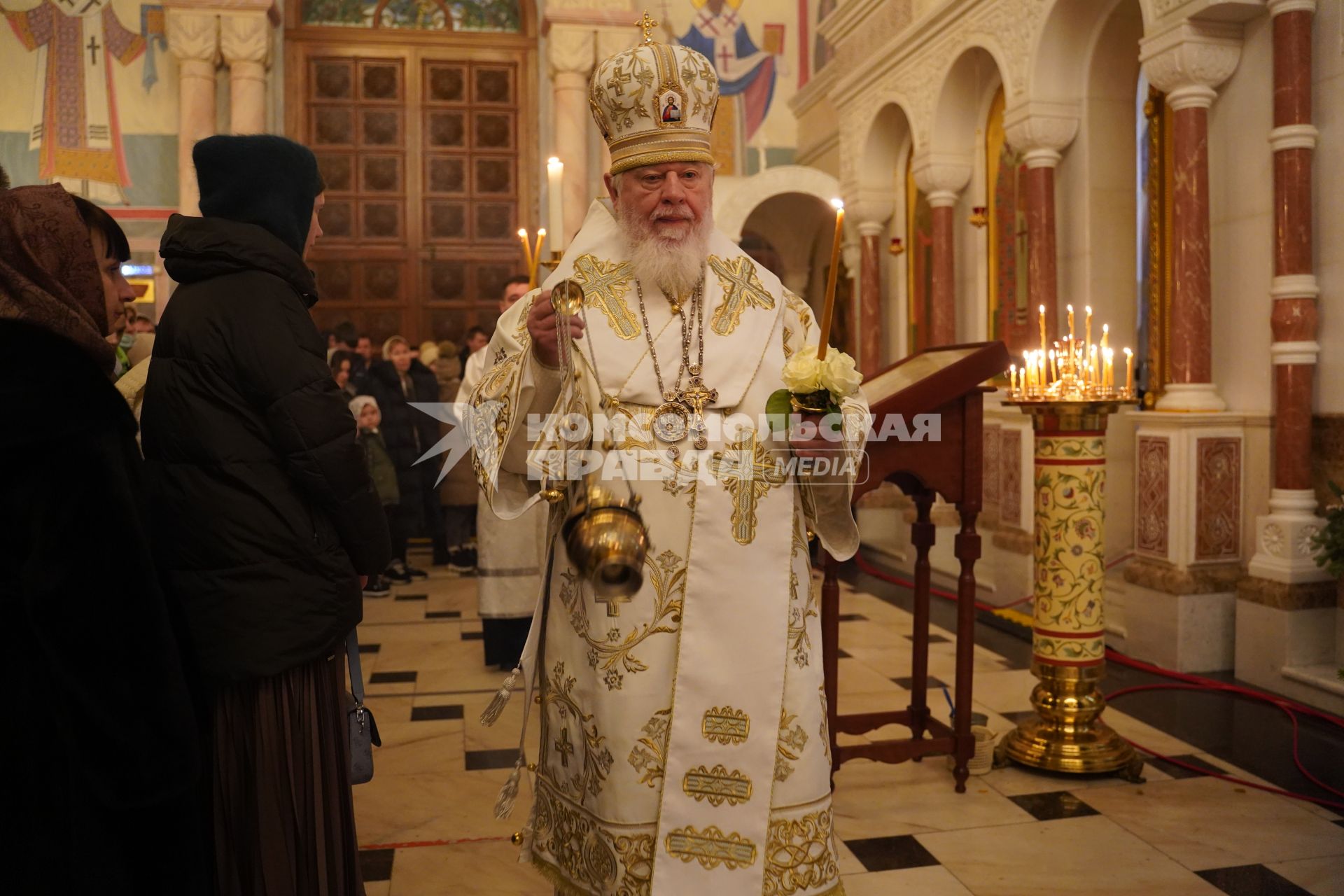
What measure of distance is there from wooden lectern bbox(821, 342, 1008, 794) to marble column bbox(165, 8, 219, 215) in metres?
8.70

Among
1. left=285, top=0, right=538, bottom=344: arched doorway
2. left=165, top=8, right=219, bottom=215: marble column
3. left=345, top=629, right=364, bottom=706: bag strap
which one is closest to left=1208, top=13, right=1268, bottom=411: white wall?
left=345, top=629, right=364, bottom=706: bag strap

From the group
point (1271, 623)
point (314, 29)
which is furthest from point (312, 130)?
point (1271, 623)

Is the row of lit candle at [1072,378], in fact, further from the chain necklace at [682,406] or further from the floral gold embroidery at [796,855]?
the floral gold embroidery at [796,855]

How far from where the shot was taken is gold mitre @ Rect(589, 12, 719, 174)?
85.1 inches

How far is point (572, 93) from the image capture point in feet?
35.4

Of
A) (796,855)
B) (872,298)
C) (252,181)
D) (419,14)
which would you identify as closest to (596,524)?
(796,855)

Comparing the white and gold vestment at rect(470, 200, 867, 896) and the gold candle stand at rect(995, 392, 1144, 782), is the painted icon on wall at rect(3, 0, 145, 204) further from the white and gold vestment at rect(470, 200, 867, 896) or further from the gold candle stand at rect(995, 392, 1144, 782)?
the white and gold vestment at rect(470, 200, 867, 896)

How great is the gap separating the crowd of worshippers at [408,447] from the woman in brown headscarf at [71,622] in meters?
4.95

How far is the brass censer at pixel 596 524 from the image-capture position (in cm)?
180

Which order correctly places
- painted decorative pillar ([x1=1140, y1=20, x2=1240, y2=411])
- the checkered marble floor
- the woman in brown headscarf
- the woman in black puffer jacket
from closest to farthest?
the woman in brown headscarf < the checkered marble floor < painted decorative pillar ([x1=1140, y1=20, x2=1240, y2=411]) < the woman in black puffer jacket

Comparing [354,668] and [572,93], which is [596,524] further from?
[572,93]

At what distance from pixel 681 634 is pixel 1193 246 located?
13.3 feet

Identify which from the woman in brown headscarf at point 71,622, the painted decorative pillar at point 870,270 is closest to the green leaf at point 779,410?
the woman in brown headscarf at point 71,622

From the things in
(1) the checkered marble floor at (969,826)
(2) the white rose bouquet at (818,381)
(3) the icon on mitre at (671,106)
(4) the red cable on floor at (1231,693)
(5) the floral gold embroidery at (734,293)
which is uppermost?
(3) the icon on mitre at (671,106)
